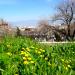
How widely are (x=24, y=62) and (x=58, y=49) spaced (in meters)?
5.17

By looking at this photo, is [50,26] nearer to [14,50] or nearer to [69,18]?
[69,18]

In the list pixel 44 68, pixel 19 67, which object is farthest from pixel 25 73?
pixel 44 68

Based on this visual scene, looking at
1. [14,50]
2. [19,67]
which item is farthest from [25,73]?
[14,50]

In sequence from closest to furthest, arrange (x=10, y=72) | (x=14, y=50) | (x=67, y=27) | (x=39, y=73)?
1. (x=10, y=72)
2. (x=39, y=73)
3. (x=14, y=50)
4. (x=67, y=27)

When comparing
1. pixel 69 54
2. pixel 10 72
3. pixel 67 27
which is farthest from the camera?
pixel 67 27

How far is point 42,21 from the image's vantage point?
145ft

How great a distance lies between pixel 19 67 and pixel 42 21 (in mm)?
38937

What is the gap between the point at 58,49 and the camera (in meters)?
10.5

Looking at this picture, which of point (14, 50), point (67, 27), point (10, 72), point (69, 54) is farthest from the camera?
point (67, 27)

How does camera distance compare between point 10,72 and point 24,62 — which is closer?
point 10,72

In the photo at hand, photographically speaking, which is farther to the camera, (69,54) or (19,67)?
(69,54)

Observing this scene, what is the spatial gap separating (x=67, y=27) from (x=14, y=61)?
3842cm

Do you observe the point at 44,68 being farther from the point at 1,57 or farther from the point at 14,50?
the point at 14,50

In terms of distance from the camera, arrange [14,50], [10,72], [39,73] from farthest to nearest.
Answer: [14,50] → [39,73] → [10,72]
